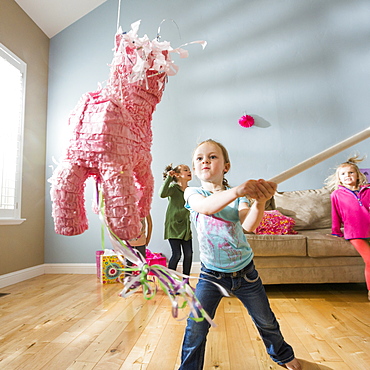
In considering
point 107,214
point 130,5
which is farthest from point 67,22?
point 107,214

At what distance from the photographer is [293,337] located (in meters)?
1.61

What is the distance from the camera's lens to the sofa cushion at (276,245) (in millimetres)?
2461

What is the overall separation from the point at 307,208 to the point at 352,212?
0.56 m

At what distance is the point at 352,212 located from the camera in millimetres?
2471

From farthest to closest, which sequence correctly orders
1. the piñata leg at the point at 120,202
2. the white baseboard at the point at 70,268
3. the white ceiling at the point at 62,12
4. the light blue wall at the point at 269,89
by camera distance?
the light blue wall at the point at 269,89 < the white baseboard at the point at 70,268 < the white ceiling at the point at 62,12 < the piñata leg at the point at 120,202

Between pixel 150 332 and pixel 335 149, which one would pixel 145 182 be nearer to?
pixel 335 149

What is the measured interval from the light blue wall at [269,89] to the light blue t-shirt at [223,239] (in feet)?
7.38

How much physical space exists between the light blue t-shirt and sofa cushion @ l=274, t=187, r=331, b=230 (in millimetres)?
2028

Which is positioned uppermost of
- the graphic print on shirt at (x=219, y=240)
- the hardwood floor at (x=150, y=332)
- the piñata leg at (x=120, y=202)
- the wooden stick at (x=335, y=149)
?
the wooden stick at (x=335, y=149)

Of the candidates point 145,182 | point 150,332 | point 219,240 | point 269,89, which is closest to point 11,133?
point 150,332

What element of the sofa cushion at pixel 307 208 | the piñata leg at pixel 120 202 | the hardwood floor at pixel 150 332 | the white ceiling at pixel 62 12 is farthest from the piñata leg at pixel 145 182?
the sofa cushion at pixel 307 208

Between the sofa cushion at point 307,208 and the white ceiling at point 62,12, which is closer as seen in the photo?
the white ceiling at point 62,12

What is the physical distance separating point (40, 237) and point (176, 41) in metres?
2.17

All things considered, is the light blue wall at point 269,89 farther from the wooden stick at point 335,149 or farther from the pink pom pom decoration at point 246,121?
the wooden stick at point 335,149
